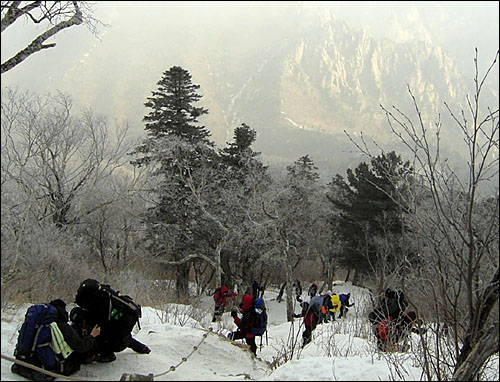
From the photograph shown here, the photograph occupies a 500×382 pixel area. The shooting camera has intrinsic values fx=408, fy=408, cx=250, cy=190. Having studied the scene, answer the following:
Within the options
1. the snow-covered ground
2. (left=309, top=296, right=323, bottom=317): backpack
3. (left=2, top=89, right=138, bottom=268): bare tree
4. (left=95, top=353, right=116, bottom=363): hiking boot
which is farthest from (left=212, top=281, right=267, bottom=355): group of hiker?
(left=2, top=89, right=138, bottom=268): bare tree

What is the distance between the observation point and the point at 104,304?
14.8ft

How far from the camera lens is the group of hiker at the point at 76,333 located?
137 inches

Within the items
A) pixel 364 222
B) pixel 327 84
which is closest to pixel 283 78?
pixel 327 84

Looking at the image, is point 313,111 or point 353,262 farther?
point 313,111

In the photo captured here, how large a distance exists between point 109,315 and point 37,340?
1.04m

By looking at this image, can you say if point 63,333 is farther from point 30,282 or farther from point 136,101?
point 136,101

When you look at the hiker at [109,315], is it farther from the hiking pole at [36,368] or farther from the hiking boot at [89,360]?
the hiking pole at [36,368]

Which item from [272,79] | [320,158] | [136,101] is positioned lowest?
[320,158]

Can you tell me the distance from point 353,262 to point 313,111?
124278 millimetres

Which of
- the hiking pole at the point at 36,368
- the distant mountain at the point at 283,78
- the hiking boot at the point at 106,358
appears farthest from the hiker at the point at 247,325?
the distant mountain at the point at 283,78

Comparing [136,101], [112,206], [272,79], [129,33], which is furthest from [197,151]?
[129,33]

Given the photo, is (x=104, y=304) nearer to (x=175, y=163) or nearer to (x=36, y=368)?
(x=36, y=368)

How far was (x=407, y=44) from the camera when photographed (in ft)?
607

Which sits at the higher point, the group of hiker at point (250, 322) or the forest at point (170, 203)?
the forest at point (170, 203)
